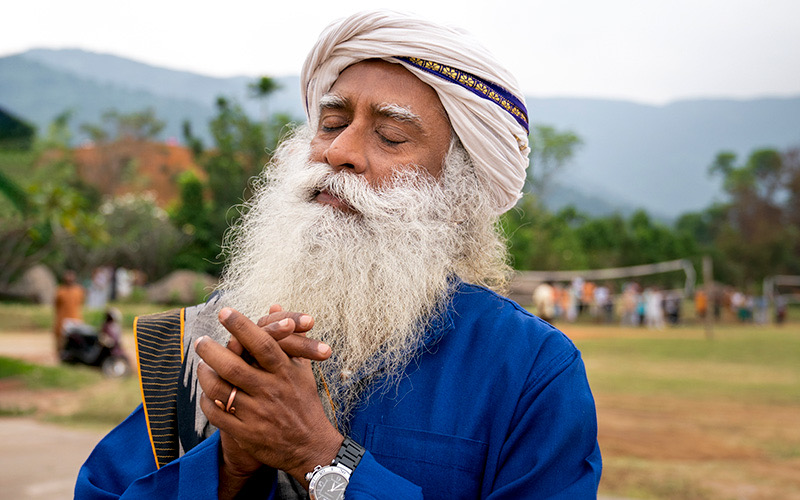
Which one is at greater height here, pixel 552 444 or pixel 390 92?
pixel 390 92

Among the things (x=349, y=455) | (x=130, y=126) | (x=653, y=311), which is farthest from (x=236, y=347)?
(x=130, y=126)

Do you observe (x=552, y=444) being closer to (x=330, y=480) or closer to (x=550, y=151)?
(x=330, y=480)

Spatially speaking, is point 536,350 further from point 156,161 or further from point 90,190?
point 156,161

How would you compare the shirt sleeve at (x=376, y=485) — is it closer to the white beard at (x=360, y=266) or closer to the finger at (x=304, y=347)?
the finger at (x=304, y=347)

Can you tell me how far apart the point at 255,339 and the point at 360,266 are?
1.88 ft

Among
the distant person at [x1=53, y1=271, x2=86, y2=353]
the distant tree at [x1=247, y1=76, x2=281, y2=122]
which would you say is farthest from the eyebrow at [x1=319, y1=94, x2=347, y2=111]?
the distant tree at [x1=247, y1=76, x2=281, y2=122]

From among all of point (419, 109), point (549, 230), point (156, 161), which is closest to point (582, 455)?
point (419, 109)

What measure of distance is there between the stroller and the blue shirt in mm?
10091

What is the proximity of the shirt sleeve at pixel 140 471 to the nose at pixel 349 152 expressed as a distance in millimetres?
733

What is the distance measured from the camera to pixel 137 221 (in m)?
32.3

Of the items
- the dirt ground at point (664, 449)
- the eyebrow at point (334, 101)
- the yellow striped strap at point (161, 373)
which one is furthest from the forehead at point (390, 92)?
the dirt ground at point (664, 449)

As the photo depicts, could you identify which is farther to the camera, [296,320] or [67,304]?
[67,304]

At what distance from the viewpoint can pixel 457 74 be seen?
1.86 metres

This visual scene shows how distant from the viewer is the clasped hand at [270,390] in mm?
1221
